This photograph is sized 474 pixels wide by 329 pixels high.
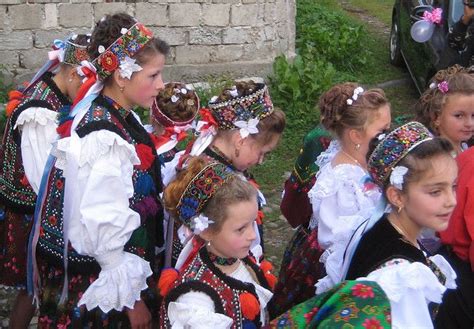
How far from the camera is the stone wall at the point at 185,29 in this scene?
750 centimetres

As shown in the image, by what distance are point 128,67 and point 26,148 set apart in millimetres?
863

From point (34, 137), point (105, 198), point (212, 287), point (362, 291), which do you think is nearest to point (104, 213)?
point (105, 198)

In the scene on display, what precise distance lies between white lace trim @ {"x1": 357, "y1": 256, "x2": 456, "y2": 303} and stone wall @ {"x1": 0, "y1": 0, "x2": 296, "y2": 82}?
5776 millimetres

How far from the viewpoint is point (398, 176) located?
9.10 feet

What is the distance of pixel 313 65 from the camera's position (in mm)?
8500

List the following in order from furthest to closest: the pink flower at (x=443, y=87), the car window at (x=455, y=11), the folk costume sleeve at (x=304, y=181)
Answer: the car window at (x=455, y=11) < the folk costume sleeve at (x=304, y=181) < the pink flower at (x=443, y=87)

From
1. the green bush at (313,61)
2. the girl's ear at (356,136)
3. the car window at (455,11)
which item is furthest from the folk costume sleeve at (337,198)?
the green bush at (313,61)

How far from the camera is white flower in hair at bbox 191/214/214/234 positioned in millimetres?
2873

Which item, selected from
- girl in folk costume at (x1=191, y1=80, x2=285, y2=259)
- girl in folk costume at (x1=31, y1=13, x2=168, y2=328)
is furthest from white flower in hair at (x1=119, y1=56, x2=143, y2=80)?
girl in folk costume at (x1=191, y1=80, x2=285, y2=259)

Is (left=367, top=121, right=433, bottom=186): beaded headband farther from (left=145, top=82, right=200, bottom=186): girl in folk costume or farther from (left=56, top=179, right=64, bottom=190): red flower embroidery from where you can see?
(left=145, top=82, right=200, bottom=186): girl in folk costume

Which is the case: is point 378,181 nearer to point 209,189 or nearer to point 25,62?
point 209,189

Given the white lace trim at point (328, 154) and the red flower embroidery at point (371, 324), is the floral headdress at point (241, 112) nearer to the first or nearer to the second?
the white lace trim at point (328, 154)

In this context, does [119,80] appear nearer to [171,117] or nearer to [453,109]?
[171,117]

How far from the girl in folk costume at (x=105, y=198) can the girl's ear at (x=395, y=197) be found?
101 centimetres
